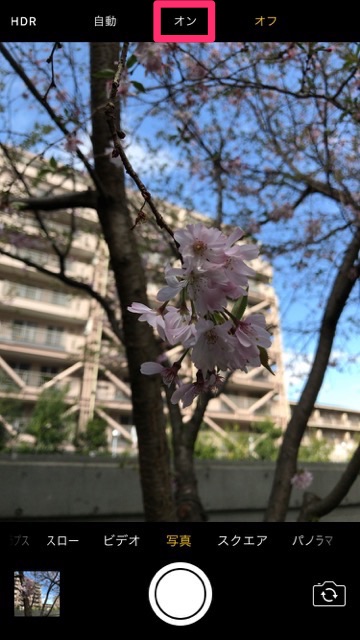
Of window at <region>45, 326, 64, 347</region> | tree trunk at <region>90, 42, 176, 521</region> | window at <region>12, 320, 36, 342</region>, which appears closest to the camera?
tree trunk at <region>90, 42, 176, 521</region>

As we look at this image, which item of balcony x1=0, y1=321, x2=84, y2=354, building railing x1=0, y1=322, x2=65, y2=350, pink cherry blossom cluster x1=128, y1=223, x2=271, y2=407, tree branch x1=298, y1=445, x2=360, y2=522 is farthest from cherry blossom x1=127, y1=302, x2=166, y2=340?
building railing x1=0, y1=322, x2=65, y2=350

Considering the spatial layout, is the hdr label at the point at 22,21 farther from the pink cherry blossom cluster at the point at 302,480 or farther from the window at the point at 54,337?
the window at the point at 54,337

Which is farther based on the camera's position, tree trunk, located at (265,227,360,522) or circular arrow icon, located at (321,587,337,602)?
tree trunk, located at (265,227,360,522)

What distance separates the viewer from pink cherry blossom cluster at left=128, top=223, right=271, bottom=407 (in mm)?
373

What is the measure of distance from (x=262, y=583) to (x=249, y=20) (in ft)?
3.20

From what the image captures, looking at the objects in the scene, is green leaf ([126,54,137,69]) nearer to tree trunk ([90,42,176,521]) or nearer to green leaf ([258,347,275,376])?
tree trunk ([90,42,176,521])

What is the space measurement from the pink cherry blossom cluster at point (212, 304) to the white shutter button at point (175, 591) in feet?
1.31

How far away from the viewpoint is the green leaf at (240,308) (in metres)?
0.40

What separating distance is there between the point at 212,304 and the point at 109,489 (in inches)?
102

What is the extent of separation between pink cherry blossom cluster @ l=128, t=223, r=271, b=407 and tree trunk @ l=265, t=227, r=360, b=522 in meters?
2.06

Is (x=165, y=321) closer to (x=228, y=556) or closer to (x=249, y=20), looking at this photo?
(x=228, y=556)

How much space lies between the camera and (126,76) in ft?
4.99

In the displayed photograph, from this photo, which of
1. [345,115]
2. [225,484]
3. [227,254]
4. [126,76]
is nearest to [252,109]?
[345,115]

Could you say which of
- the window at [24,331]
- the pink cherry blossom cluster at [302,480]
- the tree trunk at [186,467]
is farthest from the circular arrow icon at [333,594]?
the window at [24,331]
